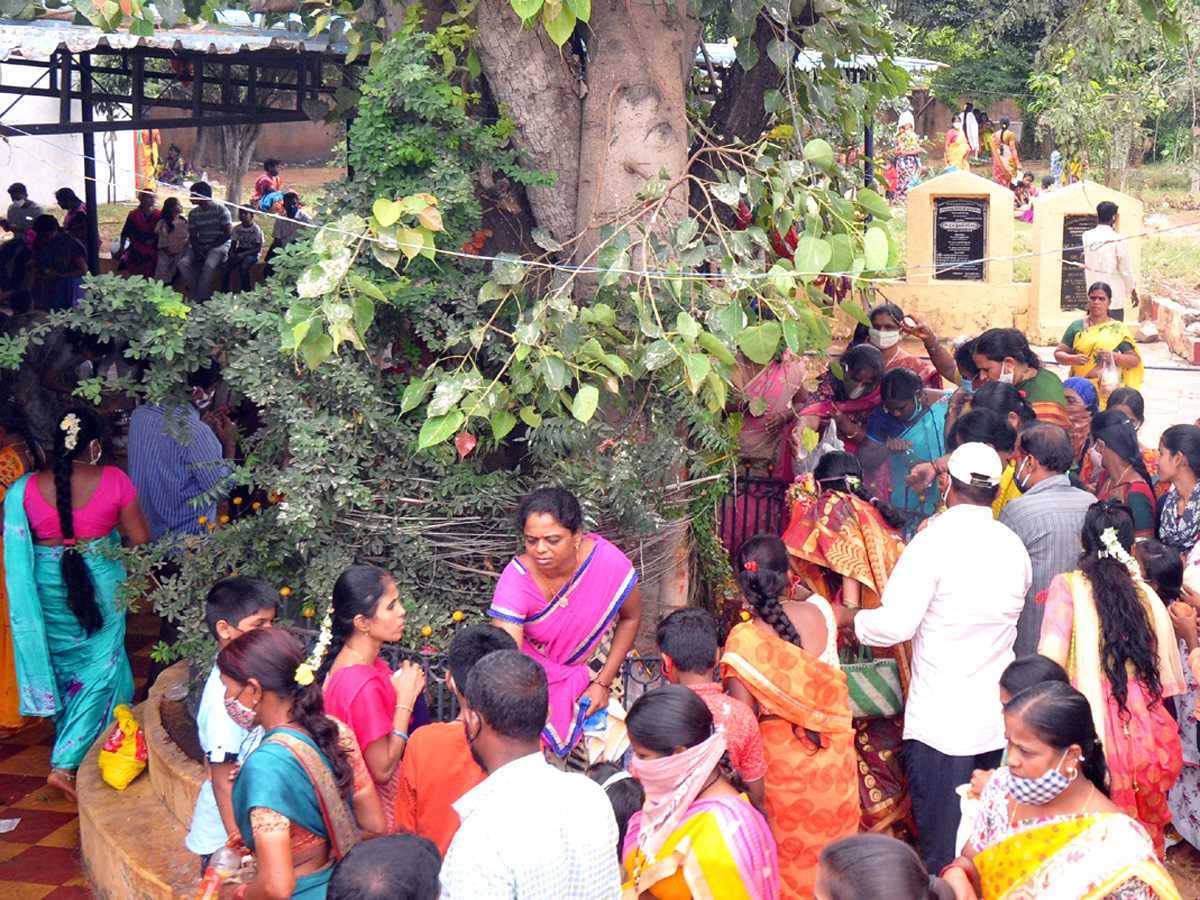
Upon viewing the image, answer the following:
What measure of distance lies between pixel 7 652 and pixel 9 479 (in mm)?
831

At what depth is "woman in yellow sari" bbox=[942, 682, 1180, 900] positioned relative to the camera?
2.78m

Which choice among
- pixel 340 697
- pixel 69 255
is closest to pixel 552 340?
pixel 340 697

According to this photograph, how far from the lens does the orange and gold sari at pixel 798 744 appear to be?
3807 millimetres

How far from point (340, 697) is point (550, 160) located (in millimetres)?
2620

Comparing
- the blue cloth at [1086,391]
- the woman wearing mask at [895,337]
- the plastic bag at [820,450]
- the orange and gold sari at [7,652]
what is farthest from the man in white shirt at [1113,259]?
the orange and gold sari at [7,652]

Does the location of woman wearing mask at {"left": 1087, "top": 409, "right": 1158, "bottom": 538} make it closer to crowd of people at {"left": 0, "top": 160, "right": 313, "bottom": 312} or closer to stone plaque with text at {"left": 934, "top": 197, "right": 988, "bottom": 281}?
crowd of people at {"left": 0, "top": 160, "right": 313, "bottom": 312}

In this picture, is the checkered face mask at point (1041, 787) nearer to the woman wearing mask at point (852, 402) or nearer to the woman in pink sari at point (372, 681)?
the woman in pink sari at point (372, 681)

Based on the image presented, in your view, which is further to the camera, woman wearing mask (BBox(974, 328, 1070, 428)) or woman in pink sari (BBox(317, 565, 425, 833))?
woman wearing mask (BBox(974, 328, 1070, 428))

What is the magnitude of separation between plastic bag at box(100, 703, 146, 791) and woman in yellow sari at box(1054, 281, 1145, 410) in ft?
16.9

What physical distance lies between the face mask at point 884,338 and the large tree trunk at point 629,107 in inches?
70.9

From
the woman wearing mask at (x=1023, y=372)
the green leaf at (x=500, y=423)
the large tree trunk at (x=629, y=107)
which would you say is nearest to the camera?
the green leaf at (x=500, y=423)

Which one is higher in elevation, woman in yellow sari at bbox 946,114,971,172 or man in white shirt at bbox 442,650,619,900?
woman in yellow sari at bbox 946,114,971,172

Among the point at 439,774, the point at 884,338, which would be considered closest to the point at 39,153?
the point at 884,338

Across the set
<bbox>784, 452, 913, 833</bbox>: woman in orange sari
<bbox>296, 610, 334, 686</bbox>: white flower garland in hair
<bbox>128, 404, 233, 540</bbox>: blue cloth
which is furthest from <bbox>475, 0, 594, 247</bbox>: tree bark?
<bbox>296, 610, 334, 686</bbox>: white flower garland in hair
